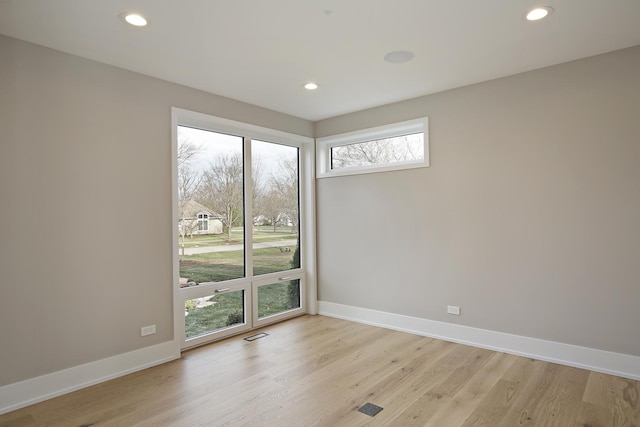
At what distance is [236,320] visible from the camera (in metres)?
4.37

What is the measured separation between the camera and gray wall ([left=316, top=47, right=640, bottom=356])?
3.09 metres

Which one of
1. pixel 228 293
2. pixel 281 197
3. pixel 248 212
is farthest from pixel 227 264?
pixel 281 197

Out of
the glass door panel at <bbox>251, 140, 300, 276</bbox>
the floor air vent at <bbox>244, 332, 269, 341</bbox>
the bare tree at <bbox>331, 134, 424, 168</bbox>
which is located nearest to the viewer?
the floor air vent at <bbox>244, 332, 269, 341</bbox>

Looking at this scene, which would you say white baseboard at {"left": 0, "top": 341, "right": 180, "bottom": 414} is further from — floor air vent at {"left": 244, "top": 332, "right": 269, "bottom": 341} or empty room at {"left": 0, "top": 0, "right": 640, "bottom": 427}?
floor air vent at {"left": 244, "top": 332, "right": 269, "bottom": 341}

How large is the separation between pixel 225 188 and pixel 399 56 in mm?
2402

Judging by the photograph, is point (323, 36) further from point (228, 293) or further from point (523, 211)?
point (228, 293)

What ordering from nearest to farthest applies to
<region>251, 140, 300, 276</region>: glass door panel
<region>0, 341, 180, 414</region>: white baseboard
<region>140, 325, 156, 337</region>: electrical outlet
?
<region>0, 341, 180, 414</region>: white baseboard < <region>140, 325, 156, 337</region>: electrical outlet < <region>251, 140, 300, 276</region>: glass door panel

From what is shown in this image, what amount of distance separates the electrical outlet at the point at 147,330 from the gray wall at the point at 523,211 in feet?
8.25

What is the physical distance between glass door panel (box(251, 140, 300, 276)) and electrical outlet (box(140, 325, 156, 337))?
55.6 inches

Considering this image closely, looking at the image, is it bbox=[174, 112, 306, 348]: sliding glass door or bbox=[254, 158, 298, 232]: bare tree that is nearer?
bbox=[174, 112, 306, 348]: sliding glass door

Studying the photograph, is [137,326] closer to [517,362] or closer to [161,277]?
[161,277]

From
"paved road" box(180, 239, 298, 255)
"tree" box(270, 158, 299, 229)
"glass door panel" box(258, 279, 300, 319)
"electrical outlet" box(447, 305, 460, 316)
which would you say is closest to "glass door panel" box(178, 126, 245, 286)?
"paved road" box(180, 239, 298, 255)

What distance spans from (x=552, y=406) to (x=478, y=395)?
48 cm

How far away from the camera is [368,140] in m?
4.86
